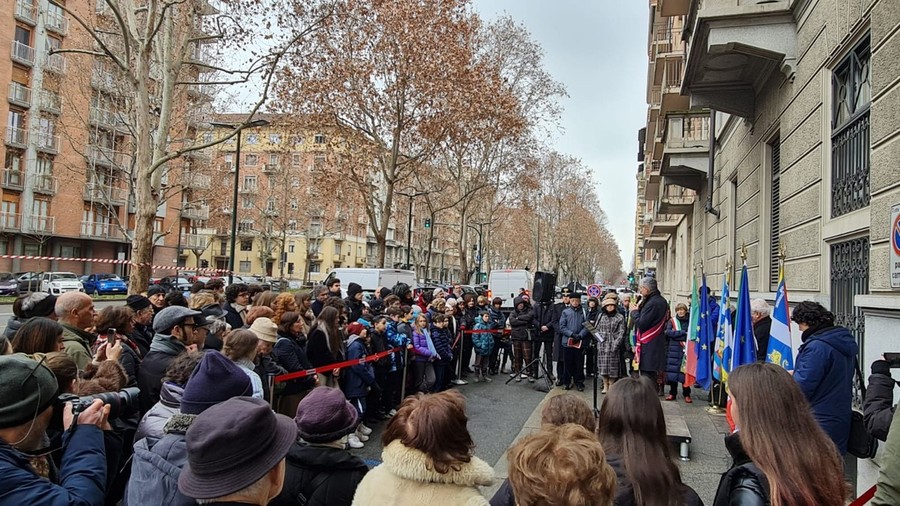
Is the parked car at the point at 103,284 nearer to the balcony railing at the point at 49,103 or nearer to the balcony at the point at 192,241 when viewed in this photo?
the balcony railing at the point at 49,103

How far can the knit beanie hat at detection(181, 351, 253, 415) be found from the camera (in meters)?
2.86

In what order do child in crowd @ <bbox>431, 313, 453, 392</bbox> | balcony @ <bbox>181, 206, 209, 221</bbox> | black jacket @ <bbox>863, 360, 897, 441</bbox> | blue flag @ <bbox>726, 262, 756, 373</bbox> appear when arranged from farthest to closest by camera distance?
1. balcony @ <bbox>181, 206, 209, 221</bbox>
2. child in crowd @ <bbox>431, 313, 453, 392</bbox>
3. blue flag @ <bbox>726, 262, 756, 373</bbox>
4. black jacket @ <bbox>863, 360, 897, 441</bbox>

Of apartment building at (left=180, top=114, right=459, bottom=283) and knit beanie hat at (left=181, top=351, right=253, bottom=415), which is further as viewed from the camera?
apartment building at (left=180, top=114, right=459, bottom=283)

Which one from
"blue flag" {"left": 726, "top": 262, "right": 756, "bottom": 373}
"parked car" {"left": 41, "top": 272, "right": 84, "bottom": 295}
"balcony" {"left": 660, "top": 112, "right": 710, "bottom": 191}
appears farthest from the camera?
"parked car" {"left": 41, "top": 272, "right": 84, "bottom": 295}

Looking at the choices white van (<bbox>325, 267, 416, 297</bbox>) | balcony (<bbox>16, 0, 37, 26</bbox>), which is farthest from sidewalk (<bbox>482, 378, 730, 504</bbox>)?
balcony (<bbox>16, 0, 37, 26</bbox>)

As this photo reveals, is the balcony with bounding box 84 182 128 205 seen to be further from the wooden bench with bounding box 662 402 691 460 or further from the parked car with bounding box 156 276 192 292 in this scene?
the wooden bench with bounding box 662 402 691 460

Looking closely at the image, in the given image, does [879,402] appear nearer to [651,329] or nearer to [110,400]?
[110,400]

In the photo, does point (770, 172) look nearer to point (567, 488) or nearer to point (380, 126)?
point (567, 488)

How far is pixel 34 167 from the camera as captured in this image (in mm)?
40500

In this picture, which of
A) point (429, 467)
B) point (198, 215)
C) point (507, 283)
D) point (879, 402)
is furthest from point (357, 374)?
point (198, 215)

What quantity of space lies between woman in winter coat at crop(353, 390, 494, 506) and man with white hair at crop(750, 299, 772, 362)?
620 cm

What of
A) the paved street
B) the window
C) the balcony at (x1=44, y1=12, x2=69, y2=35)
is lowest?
the paved street

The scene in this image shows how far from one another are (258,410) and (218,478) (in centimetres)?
25

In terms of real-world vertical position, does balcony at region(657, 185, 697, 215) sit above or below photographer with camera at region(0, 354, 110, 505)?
above
